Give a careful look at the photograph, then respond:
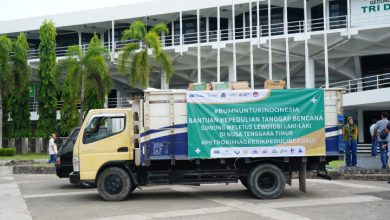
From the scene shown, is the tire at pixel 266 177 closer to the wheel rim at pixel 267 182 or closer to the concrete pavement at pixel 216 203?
the wheel rim at pixel 267 182

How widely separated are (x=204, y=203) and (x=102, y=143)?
288 cm

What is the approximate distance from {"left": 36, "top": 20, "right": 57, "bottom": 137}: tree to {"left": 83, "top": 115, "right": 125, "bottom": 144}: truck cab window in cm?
2420

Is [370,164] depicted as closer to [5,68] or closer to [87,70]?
[87,70]

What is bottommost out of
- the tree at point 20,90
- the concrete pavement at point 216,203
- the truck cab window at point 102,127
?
the concrete pavement at point 216,203

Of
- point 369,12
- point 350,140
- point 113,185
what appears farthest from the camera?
point 369,12

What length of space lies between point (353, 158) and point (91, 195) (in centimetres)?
902

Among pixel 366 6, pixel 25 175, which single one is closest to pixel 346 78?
pixel 366 6

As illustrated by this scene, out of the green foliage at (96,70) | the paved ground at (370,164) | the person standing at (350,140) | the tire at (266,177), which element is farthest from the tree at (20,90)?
the tire at (266,177)

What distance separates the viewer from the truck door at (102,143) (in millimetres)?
11578

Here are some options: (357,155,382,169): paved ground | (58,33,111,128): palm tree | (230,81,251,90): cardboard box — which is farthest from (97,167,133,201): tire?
(58,33,111,128): palm tree

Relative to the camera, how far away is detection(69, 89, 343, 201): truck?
1134 centimetres

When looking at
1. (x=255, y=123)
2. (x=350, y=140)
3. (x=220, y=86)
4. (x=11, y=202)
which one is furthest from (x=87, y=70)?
(x=255, y=123)

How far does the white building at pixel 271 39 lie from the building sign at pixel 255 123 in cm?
1751

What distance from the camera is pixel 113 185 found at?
1161 cm
